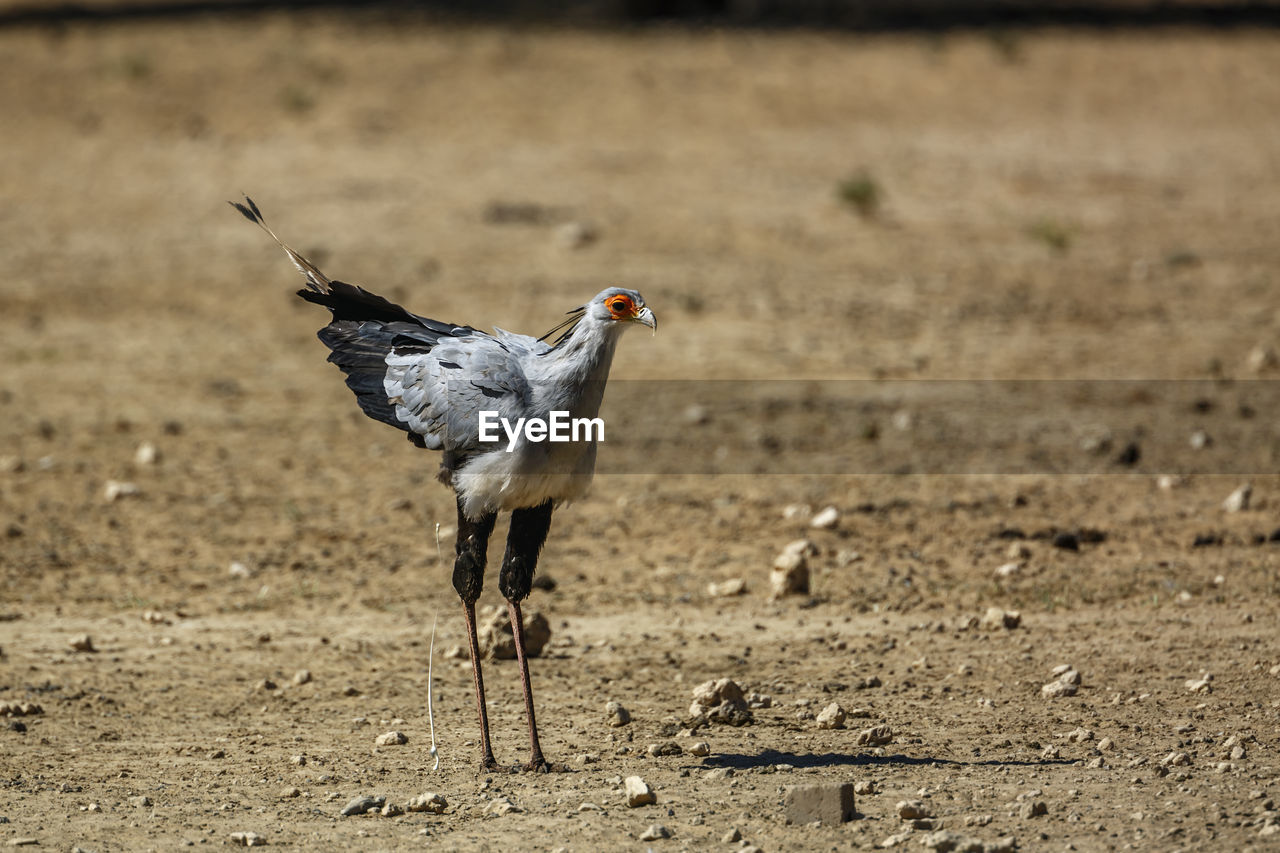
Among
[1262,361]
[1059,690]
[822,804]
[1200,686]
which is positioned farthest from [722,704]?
[1262,361]

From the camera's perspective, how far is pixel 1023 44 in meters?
22.2

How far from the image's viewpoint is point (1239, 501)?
8.38 meters

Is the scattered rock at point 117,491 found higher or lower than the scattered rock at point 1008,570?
higher

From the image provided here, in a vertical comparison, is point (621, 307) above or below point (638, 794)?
above

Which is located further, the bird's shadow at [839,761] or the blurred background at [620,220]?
the blurred background at [620,220]

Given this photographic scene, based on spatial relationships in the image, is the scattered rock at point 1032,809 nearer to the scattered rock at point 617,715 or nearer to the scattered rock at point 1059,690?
the scattered rock at point 1059,690

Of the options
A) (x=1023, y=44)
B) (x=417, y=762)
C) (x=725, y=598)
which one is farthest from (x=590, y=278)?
(x=1023, y=44)

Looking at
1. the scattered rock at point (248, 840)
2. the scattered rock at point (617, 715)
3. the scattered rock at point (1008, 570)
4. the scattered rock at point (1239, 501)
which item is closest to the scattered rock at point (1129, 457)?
the scattered rock at point (1239, 501)

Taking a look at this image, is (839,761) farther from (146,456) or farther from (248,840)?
(146,456)

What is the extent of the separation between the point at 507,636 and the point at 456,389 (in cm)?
166

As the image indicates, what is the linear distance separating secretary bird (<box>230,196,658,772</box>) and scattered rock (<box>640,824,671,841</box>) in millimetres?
753

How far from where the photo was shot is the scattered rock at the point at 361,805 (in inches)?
197

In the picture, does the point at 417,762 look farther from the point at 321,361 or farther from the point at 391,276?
the point at 391,276

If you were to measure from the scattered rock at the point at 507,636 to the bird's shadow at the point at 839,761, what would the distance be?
1.37 m
